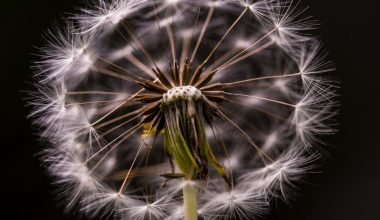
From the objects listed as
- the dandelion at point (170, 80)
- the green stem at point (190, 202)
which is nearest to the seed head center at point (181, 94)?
the dandelion at point (170, 80)

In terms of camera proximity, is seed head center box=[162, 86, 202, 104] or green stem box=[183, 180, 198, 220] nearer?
green stem box=[183, 180, 198, 220]

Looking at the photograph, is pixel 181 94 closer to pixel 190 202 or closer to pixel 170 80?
pixel 170 80

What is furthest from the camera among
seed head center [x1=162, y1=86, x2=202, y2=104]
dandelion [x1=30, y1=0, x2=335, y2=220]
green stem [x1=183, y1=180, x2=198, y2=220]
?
dandelion [x1=30, y1=0, x2=335, y2=220]

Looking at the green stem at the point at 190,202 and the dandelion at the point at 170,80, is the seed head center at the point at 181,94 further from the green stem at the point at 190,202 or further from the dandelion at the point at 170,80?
the green stem at the point at 190,202

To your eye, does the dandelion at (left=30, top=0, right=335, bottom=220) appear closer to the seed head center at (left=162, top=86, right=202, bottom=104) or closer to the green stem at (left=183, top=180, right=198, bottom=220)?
the seed head center at (left=162, top=86, right=202, bottom=104)

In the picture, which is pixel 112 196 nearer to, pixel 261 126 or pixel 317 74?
pixel 261 126

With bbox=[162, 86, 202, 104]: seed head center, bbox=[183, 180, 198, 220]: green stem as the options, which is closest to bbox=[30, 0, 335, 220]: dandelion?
bbox=[162, 86, 202, 104]: seed head center
